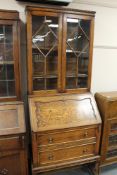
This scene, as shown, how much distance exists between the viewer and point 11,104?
1.76 metres

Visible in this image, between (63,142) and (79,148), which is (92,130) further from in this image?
(63,142)

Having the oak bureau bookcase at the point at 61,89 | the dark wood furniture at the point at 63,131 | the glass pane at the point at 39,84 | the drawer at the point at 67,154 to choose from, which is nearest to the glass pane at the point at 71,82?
the oak bureau bookcase at the point at 61,89

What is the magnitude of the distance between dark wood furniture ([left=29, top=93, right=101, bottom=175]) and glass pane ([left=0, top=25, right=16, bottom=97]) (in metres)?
0.28

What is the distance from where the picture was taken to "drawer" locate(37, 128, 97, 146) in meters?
1.75

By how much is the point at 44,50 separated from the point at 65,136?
1033mm

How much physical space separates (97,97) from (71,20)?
1.07 m

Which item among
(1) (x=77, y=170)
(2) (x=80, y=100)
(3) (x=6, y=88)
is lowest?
(1) (x=77, y=170)

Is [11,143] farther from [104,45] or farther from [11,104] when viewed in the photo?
[104,45]

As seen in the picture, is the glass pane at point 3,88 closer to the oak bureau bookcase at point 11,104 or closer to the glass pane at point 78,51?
the oak bureau bookcase at point 11,104

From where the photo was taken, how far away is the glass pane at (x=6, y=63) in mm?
1661

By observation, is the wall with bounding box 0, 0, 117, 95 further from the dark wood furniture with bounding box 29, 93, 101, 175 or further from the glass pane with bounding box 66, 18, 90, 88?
the dark wood furniture with bounding box 29, 93, 101, 175

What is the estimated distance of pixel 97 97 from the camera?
2.21 meters

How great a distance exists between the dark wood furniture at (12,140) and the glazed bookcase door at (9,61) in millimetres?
147

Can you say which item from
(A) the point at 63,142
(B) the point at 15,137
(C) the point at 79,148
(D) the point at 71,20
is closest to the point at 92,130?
(C) the point at 79,148
